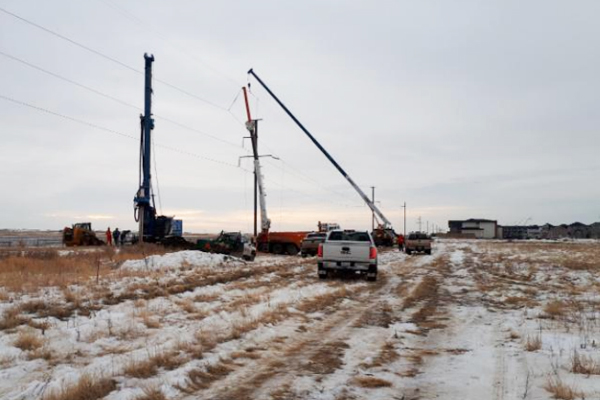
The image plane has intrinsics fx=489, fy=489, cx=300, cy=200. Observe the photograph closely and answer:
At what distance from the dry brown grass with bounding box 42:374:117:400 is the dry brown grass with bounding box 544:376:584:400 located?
16.5ft

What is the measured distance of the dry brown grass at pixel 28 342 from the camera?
7262 millimetres

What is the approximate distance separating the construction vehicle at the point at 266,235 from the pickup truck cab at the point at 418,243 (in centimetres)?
1026

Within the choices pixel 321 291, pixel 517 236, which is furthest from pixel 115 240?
pixel 517 236

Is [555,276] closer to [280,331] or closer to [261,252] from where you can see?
[280,331]

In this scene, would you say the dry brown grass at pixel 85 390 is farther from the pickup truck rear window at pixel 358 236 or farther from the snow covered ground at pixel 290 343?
the pickup truck rear window at pixel 358 236

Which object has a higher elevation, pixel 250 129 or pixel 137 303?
pixel 250 129

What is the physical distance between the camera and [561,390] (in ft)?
18.0

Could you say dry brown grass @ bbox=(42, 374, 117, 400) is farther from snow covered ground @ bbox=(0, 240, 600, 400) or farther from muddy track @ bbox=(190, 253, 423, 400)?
muddy track @ bbox=(190, 253, 423, 400)

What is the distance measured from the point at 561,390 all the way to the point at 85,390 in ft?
17.5

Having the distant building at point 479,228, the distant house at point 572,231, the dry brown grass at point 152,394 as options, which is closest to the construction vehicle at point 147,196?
the dry brown grass at point 152,394

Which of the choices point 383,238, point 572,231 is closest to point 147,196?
point 383,238

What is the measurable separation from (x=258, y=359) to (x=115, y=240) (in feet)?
142

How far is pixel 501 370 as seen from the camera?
659cm

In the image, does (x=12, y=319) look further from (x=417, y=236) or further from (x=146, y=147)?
(x=417, y=236)
